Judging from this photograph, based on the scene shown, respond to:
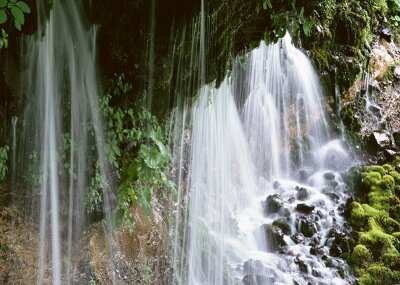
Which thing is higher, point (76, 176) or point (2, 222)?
point (76, 176)

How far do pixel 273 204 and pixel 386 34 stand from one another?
7.28 metres

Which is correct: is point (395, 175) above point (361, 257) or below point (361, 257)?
above

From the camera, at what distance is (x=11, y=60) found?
4215 millimetres

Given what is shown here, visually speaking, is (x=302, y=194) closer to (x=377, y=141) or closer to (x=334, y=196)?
(x=334, y=196)

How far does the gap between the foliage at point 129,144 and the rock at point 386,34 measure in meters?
10.4

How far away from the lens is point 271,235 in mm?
8406

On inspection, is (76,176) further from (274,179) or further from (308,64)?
(308,64)

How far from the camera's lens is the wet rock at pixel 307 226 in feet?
28.3

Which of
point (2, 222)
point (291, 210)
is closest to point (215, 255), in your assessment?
point (291, 210)

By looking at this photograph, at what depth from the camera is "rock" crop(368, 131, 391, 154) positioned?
446 inches

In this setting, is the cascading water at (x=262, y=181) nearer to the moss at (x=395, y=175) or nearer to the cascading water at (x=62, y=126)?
the moss at (x=395, y=175)

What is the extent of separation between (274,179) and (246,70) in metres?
2.66

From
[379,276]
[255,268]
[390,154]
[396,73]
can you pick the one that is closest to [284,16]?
[255,268]

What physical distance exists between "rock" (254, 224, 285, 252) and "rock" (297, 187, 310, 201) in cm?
164
